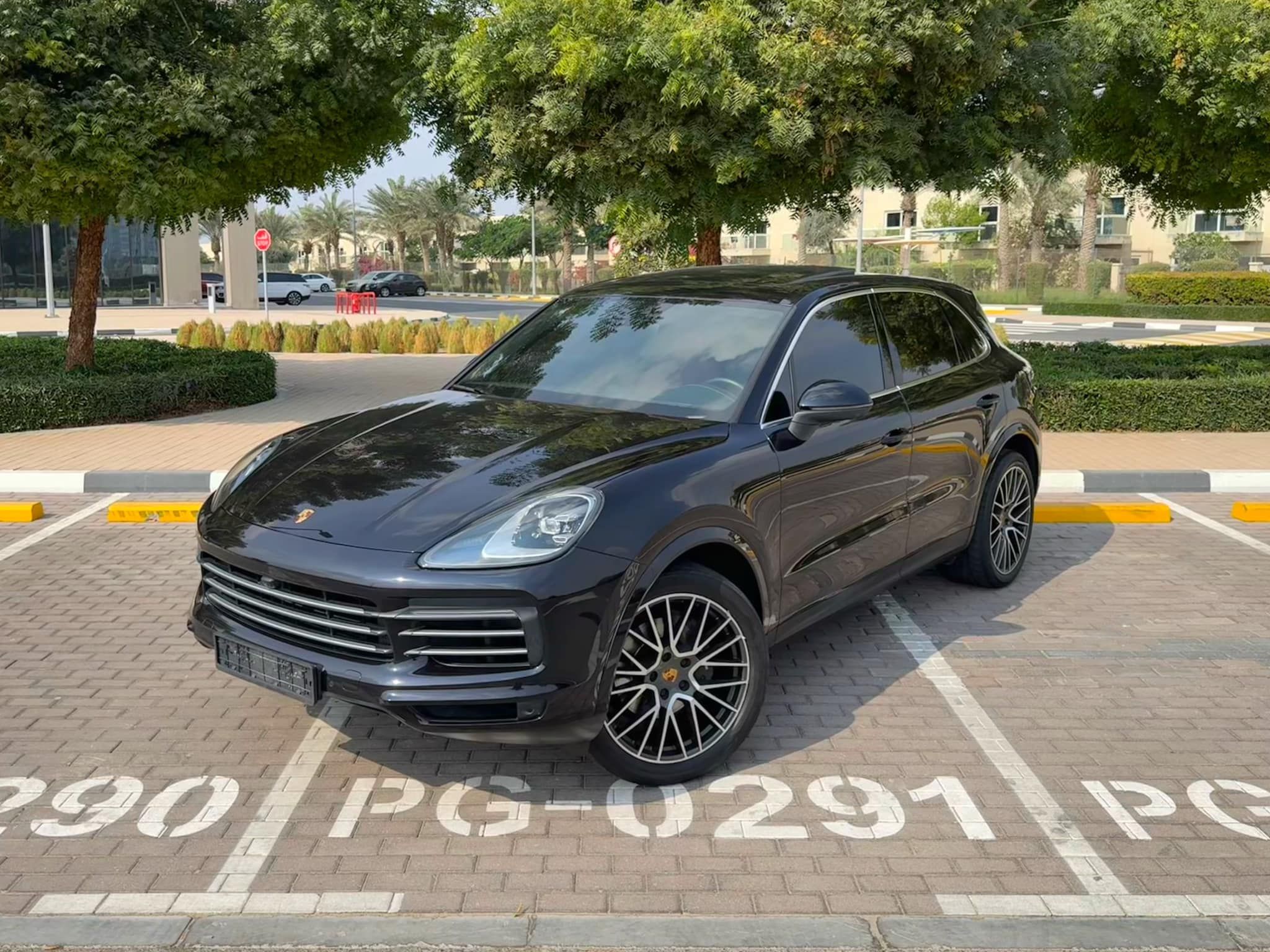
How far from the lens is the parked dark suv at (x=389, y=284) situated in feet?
180

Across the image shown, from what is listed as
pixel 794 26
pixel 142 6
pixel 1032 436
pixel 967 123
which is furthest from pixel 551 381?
pixel 142 6

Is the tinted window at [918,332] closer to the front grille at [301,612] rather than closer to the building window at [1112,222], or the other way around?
the front grille at [301,612]

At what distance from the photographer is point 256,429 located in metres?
11.6

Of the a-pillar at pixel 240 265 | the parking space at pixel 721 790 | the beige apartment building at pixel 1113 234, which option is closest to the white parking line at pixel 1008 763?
the parking space at pixel 721 790

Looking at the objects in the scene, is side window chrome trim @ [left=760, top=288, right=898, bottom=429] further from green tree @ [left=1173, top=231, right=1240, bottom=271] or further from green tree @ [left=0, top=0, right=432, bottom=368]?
green tree @ [left=1173, top=231, right=1240, bottom=271]

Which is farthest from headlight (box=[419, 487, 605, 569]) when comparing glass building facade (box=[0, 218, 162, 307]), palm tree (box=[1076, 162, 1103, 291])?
palm tree (box=[1076, 162, 1103, 291])

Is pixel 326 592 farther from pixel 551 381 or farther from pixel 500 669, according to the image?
pixel 551 381

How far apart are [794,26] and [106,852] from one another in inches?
325

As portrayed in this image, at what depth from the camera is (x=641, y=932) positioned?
3311 millimetres

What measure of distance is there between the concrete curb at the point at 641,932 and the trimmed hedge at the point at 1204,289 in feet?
120

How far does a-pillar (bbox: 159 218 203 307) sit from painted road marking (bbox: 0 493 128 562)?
36483mm

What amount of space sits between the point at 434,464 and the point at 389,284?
174 feet

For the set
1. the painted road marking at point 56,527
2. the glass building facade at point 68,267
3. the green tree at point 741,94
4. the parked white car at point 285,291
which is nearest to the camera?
the painted road marking at point 56,527

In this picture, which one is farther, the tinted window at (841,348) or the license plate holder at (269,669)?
the tinted window at (841,348)
